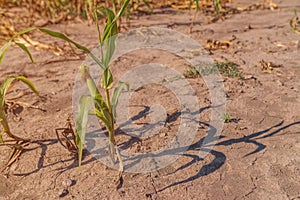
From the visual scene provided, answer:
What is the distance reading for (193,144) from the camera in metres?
1.29

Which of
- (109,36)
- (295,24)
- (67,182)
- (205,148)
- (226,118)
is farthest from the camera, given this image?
(295,24)

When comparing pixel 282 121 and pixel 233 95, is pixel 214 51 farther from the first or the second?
pixel 282 121

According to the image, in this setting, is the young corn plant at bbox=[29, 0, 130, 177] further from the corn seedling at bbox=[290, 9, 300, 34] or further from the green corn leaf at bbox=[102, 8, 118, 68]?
the corn seedling at bbox=[290, 9, 300, 34]

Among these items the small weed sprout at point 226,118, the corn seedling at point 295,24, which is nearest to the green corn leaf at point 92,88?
the small weed sprout at point 226,118

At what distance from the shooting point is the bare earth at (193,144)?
3.58 feet

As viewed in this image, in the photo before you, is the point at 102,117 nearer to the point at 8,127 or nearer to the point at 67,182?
the point at 67,182

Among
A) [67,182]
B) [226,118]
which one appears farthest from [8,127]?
[226,118]

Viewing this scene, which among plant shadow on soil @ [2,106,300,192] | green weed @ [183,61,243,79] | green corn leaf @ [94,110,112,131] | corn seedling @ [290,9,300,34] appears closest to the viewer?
green corn leaf @ [94,110,112,131]

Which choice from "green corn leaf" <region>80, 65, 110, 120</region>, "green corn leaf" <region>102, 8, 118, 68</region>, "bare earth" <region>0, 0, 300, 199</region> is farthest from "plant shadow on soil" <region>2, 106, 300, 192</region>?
"green corn leaf" <region>102, 8, 118, 68</region>

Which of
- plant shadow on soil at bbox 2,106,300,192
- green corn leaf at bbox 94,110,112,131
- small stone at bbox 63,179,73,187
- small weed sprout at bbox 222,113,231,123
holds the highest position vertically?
green corn leaf at bbox 94,110,112,131

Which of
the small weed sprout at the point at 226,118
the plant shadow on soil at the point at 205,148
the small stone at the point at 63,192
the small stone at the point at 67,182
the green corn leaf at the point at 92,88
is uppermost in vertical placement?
the green corn leaf at the point at 92,88

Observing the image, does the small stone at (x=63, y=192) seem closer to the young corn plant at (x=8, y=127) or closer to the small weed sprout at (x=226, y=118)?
the young corn plant at (x=8, y=127)

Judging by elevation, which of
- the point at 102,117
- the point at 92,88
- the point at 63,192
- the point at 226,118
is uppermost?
the point at 92,88

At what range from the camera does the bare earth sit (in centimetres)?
109
